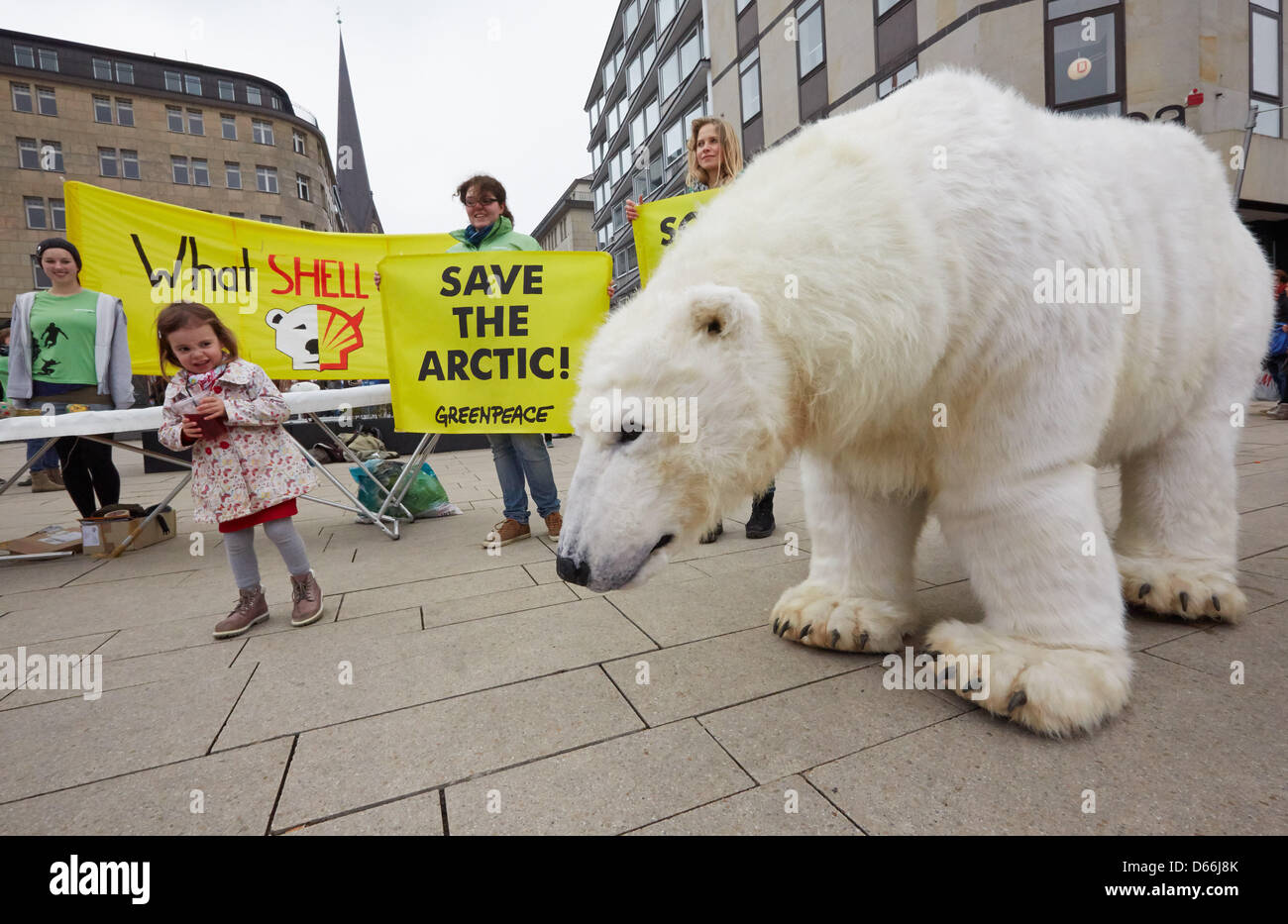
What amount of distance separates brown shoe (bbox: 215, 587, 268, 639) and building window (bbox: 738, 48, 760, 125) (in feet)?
66.7

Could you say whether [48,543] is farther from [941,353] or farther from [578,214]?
[578,214]

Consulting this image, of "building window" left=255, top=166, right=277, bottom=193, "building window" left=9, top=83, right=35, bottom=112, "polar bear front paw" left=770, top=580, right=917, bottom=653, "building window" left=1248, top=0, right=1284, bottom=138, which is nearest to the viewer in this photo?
"polar bear front paw" left=770, top=580, right=917, bottom=653

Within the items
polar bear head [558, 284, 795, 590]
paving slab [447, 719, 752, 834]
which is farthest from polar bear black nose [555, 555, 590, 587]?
paving slab [447, 719, 752, 834]

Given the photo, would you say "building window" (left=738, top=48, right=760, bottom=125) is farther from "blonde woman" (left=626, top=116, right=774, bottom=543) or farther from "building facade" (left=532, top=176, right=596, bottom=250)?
"building facade" (left=532, top=176, right=596, bottom=250)

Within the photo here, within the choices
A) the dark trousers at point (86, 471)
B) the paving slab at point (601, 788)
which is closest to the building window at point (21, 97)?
the dark trousers at point (86, 471)

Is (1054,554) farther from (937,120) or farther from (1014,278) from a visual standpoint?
A: (937,120)

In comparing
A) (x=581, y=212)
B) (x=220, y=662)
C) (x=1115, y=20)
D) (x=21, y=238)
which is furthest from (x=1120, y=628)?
(x=581, y=212)

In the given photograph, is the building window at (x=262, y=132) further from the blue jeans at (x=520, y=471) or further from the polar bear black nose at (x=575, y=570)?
the polar bear black nose at (x=575, y=570)

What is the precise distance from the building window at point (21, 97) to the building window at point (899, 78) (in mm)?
44855

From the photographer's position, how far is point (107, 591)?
3.62 meters

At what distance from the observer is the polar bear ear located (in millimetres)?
1534

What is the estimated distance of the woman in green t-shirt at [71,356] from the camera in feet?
15.0

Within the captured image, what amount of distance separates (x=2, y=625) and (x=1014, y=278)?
456 centimetres

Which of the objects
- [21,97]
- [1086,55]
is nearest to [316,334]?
[1086,55]
